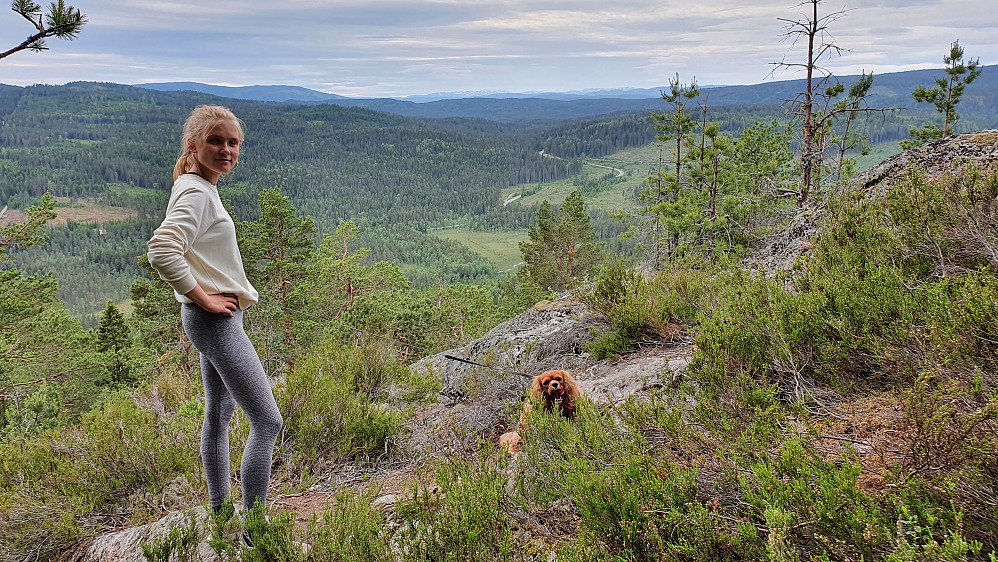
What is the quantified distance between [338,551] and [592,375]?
10.6 ft

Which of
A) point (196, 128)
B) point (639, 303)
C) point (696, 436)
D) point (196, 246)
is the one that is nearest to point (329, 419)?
point (196, 246)

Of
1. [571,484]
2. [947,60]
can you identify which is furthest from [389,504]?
[947,60]

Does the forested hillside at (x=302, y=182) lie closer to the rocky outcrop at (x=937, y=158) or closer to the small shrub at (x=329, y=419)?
the rocky outcrop at (x=937, y=158)

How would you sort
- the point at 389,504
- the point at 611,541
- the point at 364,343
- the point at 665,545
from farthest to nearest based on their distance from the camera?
the point at 364,343, the point at 389,504, the point at 611,541, the point at 665,545

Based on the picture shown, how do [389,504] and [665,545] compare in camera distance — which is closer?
[665,545]

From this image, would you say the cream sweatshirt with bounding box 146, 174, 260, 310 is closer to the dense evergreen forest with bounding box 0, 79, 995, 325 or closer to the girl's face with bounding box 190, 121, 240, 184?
the girl's face with bounding box 190, 121, 240, 184

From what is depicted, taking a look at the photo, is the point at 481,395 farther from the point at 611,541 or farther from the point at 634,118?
the point at 634,118

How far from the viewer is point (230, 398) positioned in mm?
2281

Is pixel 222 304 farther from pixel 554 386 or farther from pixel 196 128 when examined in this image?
pixel 554 386

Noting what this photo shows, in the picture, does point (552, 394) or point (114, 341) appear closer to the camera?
point (552, 394)

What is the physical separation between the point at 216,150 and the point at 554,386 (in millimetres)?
2289

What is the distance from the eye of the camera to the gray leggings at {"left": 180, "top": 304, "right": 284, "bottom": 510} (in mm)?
2051

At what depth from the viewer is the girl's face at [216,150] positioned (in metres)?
2.07

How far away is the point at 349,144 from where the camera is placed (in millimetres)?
186750
